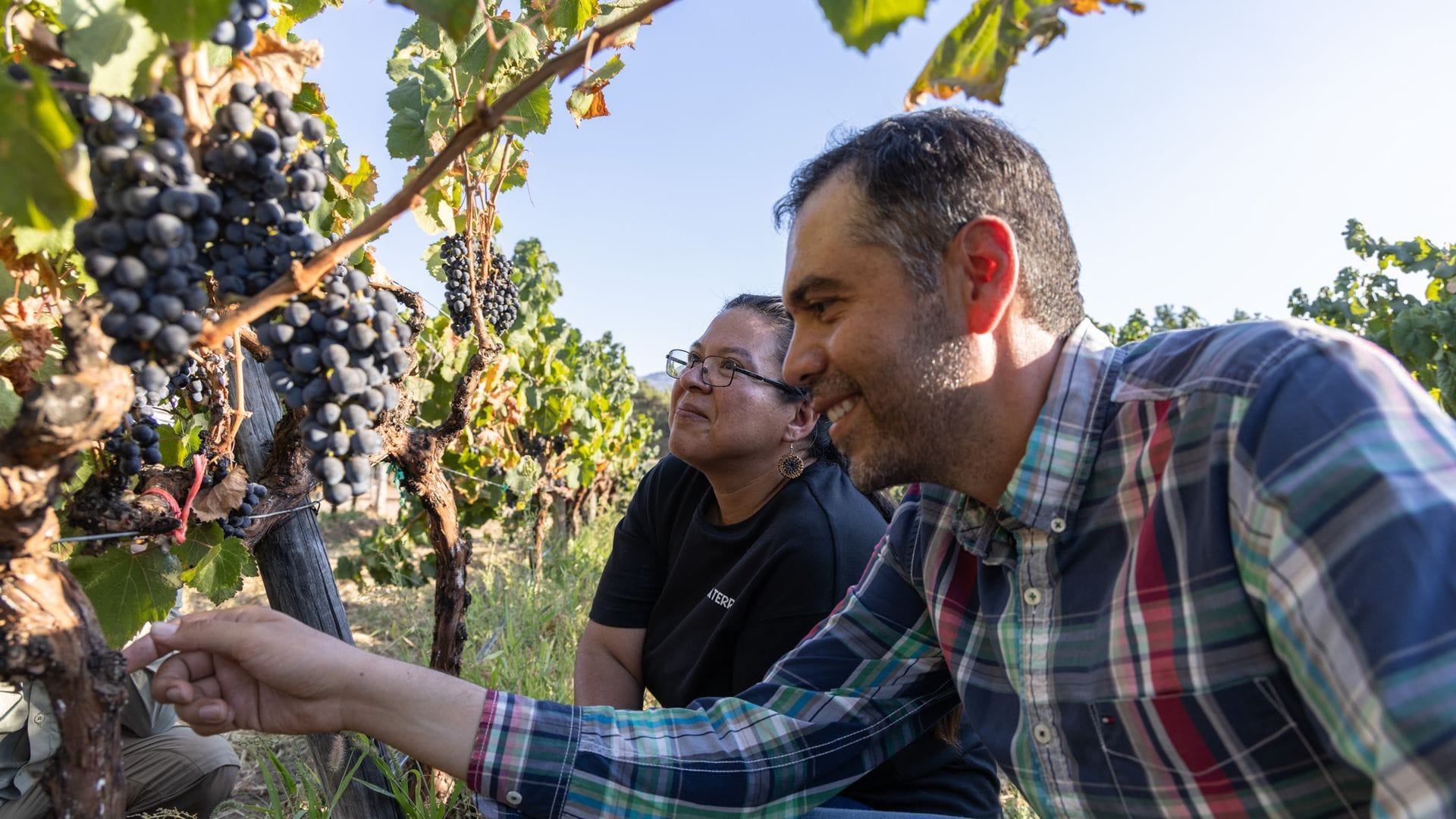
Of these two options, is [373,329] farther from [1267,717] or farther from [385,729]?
[1267,717]

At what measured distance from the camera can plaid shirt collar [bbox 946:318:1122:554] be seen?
4.72 feet

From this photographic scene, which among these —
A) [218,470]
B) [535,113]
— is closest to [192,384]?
[218,470]

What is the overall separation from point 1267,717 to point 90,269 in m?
1.47

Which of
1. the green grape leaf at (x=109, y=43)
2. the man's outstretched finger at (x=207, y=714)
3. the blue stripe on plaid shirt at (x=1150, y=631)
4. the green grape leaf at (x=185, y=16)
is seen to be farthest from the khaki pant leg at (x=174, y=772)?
the green grape leaf at (x=185, y=16)

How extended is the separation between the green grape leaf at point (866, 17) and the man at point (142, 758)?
271 centimetres

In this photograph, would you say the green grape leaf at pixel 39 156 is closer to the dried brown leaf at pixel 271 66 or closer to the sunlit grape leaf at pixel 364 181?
the dried brown leaf at pixel 271 66

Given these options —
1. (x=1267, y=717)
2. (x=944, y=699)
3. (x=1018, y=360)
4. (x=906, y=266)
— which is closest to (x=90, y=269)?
(x=906, y=266)

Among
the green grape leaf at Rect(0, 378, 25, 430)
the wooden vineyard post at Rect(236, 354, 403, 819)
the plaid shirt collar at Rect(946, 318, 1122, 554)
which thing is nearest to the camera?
the green grape leaf at Rect(0, 378, 25, 430)

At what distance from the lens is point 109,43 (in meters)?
0.84

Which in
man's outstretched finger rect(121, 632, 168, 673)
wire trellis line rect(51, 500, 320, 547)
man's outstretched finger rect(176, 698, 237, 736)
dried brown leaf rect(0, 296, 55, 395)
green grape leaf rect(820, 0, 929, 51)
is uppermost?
green grape leaf rect(820, 0, 929, 51)

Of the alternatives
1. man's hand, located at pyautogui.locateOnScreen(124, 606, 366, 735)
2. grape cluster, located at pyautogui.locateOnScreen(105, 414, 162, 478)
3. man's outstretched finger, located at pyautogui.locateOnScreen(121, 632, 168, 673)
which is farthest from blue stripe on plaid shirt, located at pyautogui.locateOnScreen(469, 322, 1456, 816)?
grape cluster, located at pyautogui.locateOnScreen(105, 414, 162, 478)

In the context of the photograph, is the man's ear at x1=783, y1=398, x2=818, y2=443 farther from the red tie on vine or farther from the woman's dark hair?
the red tie on vine

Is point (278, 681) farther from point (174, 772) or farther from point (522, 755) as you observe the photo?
point (174, 772)

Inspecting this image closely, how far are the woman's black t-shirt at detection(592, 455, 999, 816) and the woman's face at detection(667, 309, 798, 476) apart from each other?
173 mm
